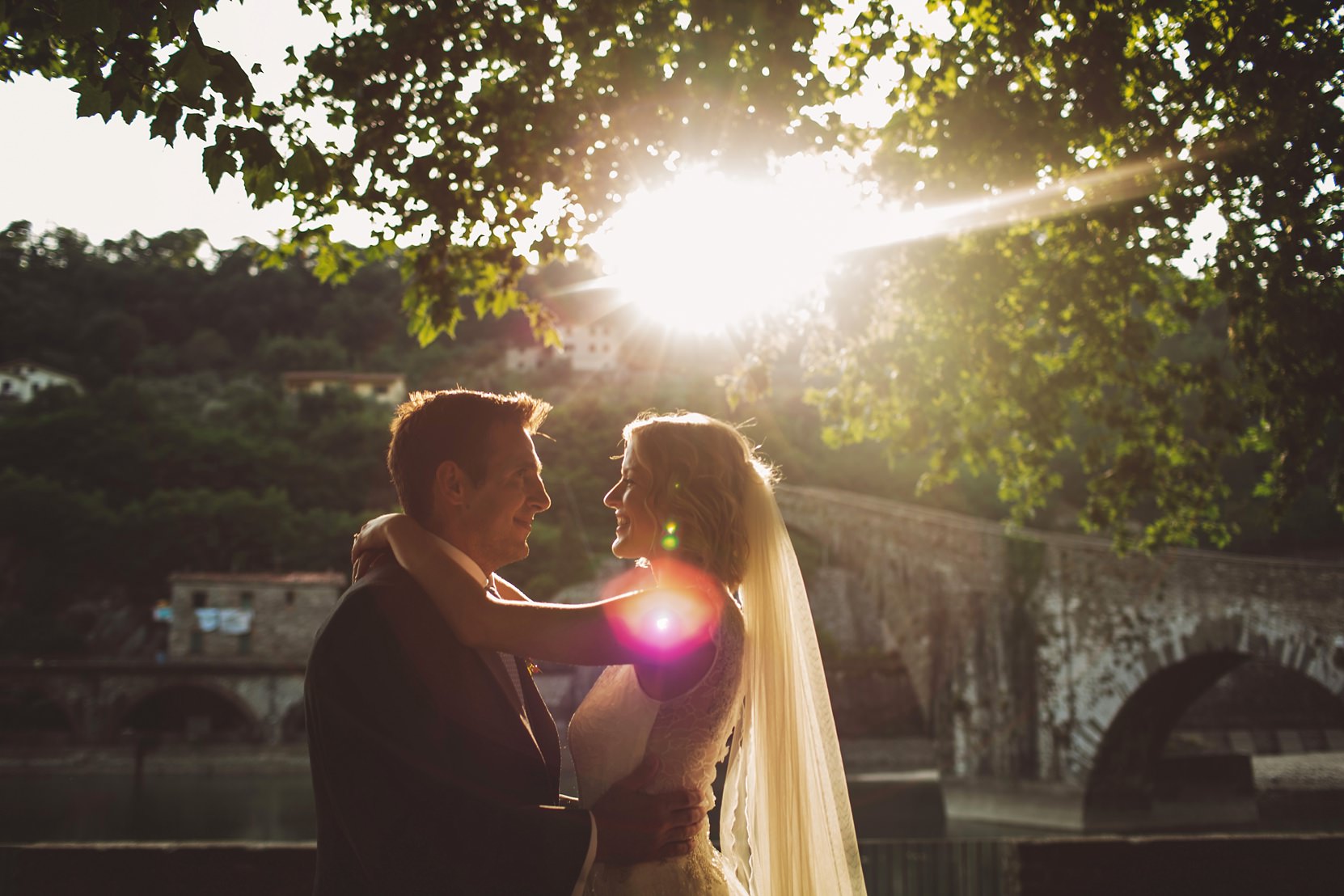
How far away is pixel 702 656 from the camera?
6.88 ft

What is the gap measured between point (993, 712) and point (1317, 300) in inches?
626

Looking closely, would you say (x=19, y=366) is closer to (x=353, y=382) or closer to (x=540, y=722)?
(x=353, y=382)

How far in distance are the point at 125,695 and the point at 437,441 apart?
111ft

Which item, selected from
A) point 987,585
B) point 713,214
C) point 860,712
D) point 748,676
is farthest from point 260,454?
point 748,676

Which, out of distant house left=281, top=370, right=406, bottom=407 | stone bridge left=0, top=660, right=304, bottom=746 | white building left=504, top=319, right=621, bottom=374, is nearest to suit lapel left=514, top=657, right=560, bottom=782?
stone bridge left=0, top=660, right=304, bottom=746

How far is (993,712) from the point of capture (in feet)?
67.5

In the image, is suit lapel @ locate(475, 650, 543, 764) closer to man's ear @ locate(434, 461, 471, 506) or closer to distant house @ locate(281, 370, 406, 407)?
man's ear @ locate(434, 461, 471, 506)

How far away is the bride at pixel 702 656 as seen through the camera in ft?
6.36

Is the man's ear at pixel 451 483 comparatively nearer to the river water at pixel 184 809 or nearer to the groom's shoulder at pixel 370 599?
the groom's shoulder at pixel 370 599

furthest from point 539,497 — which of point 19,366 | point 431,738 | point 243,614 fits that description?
point 19,366

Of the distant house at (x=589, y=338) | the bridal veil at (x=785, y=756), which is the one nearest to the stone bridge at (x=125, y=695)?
the bridal veil at (x=785, y=756)

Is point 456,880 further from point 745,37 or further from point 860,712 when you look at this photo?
point 860,712

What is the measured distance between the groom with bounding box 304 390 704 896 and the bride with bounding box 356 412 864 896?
0.25 feet

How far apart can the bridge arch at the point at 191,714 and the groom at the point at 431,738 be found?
1269 inches
